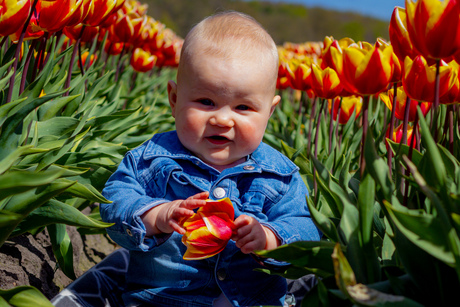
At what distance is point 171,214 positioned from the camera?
1.53 meters

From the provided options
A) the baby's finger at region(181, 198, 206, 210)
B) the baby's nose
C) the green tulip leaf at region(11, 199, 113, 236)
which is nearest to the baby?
the baby's nose

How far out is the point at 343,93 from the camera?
2.58m

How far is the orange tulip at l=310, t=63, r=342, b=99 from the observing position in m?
2.49

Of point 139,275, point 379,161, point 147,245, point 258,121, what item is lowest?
point 139,275

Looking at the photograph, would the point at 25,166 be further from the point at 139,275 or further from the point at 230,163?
the point at 230,163

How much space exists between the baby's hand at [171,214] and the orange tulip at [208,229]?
0.02 meters

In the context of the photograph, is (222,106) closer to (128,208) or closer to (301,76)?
(128,208)

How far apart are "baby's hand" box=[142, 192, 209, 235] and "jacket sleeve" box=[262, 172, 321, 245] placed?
0.29 m

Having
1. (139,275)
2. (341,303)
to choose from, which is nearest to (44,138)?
(139,275)

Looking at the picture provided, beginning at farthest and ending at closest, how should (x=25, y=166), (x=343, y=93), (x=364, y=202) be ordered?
(x=343, y=93)
(x=25, y=166)
(x=364, y=202)

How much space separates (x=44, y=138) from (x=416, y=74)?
53.8 inches

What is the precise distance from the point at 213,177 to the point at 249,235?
39cm

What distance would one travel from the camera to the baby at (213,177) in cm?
175

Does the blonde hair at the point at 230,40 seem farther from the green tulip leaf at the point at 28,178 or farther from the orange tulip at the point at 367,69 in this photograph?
the green tulip leaf at the point at 28,178
